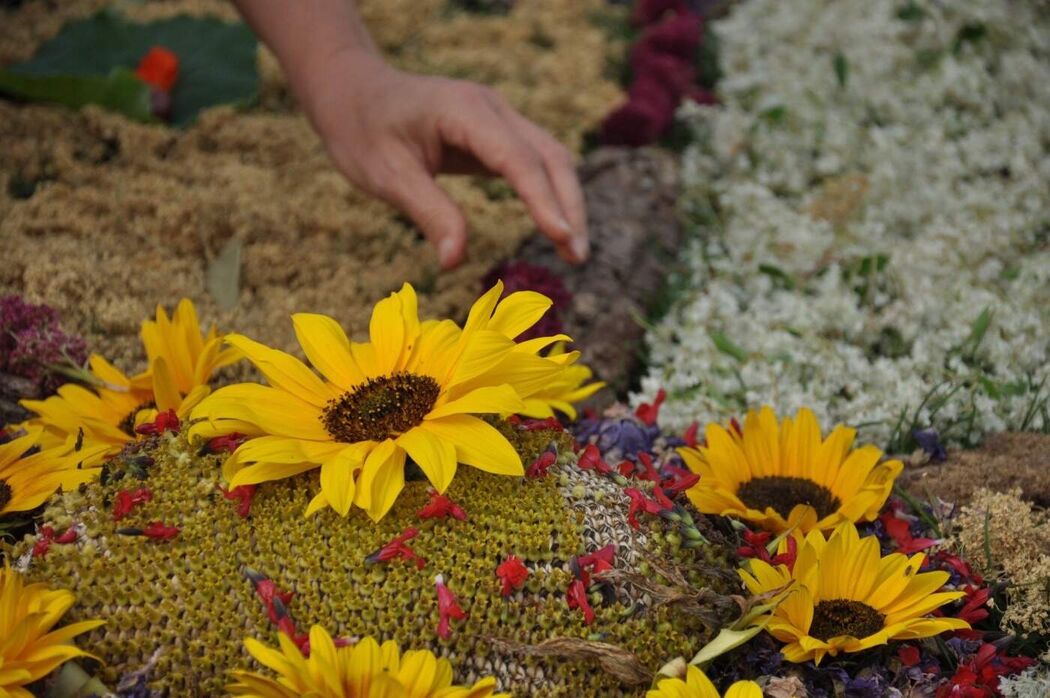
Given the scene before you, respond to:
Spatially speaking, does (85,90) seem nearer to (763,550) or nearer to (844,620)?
(763,550)

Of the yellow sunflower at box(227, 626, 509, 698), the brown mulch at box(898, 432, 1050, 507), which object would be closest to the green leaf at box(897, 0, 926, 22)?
the brown mulch at box(898, 432, 1050, 507)

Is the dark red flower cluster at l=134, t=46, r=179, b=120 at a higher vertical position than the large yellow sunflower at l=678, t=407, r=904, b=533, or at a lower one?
higher

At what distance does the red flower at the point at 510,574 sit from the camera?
1.28m

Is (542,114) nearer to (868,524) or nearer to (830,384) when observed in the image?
(830,384)

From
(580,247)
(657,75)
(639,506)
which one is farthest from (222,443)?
(657,75)

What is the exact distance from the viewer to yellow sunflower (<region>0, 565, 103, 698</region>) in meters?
1.17

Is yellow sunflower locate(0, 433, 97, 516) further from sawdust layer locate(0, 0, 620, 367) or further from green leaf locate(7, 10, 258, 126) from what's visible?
green leaf locate(7, 10, 258, 126)

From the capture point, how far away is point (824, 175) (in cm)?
308

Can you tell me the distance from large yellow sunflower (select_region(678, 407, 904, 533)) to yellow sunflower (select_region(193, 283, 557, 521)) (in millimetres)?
380

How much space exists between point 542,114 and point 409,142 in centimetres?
101

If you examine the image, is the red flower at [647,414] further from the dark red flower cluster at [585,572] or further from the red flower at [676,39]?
the red flower at [676,39]

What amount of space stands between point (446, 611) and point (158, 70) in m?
2.20

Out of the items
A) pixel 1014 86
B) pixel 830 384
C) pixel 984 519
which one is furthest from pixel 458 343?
pixel 1014 86

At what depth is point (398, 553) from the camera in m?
1.29
